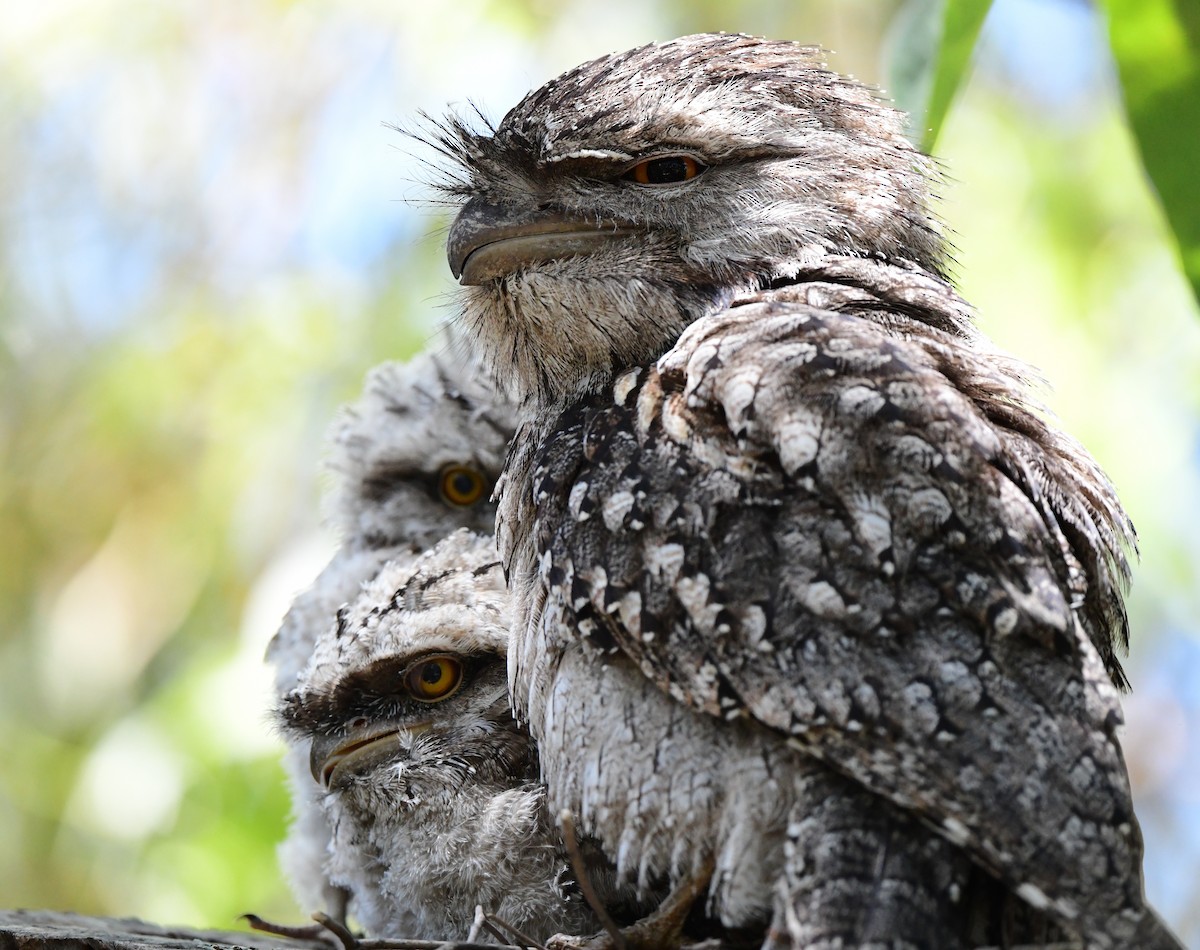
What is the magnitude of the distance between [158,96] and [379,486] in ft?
15.5

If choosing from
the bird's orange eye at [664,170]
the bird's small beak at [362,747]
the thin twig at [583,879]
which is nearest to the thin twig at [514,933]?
the thin twig at [583,879]

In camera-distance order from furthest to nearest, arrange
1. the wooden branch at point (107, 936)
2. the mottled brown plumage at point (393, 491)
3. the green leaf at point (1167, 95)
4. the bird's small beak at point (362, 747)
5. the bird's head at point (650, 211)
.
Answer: the mottled brown plumage at point (393, 491), the bird's small beak at point (362, 747), the green leaf at point (1167, 95), the bird's head at point (650, 211), the wooden branch at point (107, 936)

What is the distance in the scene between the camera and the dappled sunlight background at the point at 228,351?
5230 millimetres

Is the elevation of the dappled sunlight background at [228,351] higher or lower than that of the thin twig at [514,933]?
higher

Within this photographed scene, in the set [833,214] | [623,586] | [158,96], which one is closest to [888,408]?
[623,586]

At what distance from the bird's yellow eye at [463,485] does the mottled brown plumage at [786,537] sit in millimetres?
945

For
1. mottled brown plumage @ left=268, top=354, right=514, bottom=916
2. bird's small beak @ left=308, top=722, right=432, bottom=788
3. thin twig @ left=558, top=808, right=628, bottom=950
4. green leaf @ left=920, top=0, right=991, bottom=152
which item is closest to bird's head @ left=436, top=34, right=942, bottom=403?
→ green leaf @ left=920, top=0, right=991, bottom=152

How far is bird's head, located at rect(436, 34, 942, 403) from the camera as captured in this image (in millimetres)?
2316

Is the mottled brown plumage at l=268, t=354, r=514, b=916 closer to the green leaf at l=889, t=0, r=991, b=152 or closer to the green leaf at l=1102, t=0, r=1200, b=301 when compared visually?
the green leaf at l=889, t=0, r=991, b=152

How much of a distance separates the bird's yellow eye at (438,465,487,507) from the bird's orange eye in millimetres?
1256

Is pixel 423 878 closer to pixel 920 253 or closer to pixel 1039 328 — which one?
pixel 920 253

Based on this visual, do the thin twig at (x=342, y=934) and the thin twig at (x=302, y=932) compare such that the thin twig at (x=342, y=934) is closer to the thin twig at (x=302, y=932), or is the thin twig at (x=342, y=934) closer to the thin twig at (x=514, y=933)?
the thin twig at (x=514, y=933)

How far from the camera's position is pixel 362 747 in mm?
2553

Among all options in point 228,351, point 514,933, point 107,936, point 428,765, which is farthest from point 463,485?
point 228,351
